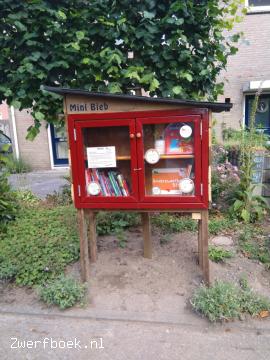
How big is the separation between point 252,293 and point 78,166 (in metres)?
2.00

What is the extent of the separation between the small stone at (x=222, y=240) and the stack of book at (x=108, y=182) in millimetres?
1468

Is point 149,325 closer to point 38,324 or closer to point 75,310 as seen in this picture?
point 75,310

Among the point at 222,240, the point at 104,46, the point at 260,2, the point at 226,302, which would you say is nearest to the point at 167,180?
the point at 226,302

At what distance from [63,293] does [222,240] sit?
2.02m

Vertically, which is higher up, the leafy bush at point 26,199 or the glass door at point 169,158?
the glass door at point 169,158

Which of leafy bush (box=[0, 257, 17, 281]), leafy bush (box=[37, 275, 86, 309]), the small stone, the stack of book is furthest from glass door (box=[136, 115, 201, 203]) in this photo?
leafy bush (box=[0, 257, 17, 281])

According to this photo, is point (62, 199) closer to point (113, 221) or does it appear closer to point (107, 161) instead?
point (113, 221)

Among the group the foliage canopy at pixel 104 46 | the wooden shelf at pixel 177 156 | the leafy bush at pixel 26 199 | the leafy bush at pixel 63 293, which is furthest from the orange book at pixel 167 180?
the leafy bush at pixel 26 199

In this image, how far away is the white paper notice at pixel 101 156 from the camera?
2.93 metres

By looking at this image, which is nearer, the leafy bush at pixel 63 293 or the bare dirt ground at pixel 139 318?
the bare dirt ground at pixel 139 318

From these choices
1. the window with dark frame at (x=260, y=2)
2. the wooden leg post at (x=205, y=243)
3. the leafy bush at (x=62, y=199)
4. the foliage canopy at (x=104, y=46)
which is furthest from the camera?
the window with dark frame at (x=260, y=2)

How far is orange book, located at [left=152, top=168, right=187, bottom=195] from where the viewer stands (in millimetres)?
2953

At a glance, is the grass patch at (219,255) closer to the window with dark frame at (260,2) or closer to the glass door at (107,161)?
the glass door at (107,161)

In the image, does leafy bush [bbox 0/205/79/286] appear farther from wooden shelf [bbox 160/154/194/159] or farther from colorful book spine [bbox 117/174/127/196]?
wooden shelf [bbox 160/154/194/159]
